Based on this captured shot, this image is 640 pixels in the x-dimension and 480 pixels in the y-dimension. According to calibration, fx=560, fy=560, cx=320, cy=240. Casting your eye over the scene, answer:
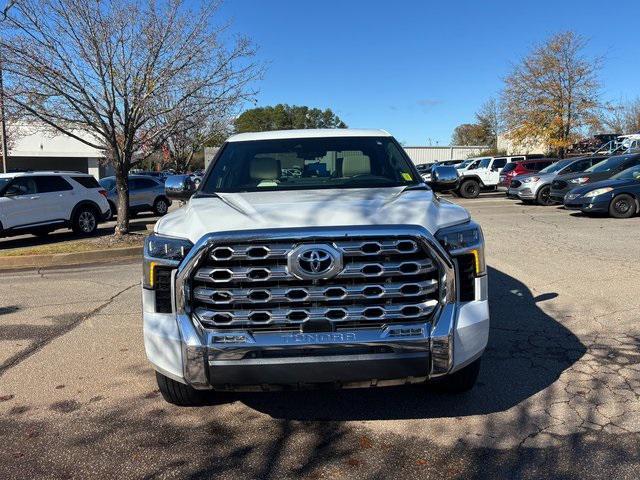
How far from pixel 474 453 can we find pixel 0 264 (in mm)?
9635

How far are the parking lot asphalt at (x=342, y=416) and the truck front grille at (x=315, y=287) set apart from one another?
0.78 m

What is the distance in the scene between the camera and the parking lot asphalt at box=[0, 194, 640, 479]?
308 cm

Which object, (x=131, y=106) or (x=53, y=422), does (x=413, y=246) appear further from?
(x=131, y=106)

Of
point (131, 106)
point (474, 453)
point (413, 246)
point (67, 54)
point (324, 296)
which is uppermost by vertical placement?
point (67, 54)

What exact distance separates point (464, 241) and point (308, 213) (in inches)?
36.2

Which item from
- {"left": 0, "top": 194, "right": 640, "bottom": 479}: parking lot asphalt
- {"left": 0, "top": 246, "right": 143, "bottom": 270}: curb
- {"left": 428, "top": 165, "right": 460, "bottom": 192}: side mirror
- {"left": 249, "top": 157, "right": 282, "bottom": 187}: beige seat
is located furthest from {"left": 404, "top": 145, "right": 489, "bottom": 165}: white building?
{"left": 249, "top": 157, "right": 282, "bottom": 187}: beige seat

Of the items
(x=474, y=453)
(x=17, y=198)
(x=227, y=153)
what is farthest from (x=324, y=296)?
(x=17, y=198)

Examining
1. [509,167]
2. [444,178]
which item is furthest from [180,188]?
[509,167]

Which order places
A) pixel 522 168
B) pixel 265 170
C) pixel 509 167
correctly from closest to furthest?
pixel 265 170 → pixel 522 168 → pixel 509 167

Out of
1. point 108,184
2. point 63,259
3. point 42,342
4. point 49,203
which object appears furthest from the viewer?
point 108,184

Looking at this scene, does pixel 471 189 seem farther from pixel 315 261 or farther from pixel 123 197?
pixel 315 261

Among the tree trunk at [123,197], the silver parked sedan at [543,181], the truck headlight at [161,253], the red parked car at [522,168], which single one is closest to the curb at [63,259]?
the tree trunk at [123,197]

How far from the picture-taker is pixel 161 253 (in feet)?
10.5

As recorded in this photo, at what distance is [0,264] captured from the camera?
1010 cm
